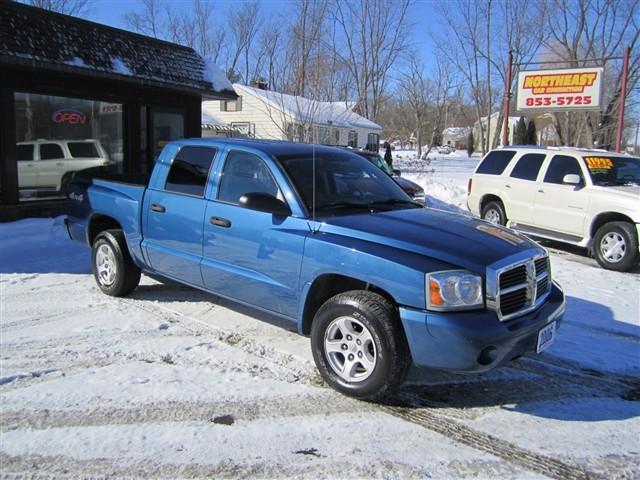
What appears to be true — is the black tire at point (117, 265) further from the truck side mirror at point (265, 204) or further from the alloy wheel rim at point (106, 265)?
the truck side mirror at point (265, 204)

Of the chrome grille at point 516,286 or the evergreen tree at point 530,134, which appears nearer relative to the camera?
the chrome grille at point 516,286

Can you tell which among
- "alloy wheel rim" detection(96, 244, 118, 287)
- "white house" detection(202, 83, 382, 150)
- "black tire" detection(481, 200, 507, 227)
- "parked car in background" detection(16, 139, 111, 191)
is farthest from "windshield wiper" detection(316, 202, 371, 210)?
"white house" detection(202, 83, 382, 150)

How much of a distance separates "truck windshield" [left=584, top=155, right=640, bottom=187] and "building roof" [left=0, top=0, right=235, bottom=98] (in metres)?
8.12

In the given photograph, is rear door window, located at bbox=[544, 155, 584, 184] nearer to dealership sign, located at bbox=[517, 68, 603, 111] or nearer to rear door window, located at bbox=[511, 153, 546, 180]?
rear door window, located at bbox=[511, 153, 546, 180]

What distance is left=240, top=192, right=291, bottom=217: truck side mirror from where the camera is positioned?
4.16 metres

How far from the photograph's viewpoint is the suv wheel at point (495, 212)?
10555 millimetres

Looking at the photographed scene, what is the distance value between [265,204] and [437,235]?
52.1 inches

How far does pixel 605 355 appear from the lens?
4820mm

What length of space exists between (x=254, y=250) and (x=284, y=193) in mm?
525

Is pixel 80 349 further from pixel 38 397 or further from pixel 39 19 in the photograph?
pixel 39 19

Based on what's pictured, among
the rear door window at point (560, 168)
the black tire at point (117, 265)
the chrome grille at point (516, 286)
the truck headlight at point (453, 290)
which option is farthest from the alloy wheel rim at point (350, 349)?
the rear door window at point (560, 168)

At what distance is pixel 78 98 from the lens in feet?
35.6

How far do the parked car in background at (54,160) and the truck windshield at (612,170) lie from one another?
9.71m

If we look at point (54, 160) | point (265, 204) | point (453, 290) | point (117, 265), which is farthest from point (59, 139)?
point (453, 290)
